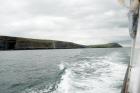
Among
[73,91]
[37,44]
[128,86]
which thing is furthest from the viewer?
[37,44]

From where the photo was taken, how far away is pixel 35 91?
15406mm

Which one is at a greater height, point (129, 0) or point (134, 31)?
point (129, 0)

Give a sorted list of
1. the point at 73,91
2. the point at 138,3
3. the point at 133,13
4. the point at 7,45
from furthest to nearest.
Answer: the point at 7,45 < the point at 73,91 < the point at 133,13 < the point at 138,3

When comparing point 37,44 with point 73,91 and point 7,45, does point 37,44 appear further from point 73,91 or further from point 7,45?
point 73,91

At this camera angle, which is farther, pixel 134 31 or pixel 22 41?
pixel 22 41

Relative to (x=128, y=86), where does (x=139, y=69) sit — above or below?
above

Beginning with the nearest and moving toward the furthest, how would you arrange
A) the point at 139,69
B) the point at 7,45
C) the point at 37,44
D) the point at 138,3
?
the point at 138,3, the point at 139,69, the point at 7,45, the point at 37,44

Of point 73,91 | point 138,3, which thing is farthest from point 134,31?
point 73,91

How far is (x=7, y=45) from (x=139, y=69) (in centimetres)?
15487

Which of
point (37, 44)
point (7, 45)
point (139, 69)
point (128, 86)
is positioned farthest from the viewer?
point (37, 44)

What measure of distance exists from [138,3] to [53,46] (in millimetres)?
186771

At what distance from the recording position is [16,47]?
534 feet

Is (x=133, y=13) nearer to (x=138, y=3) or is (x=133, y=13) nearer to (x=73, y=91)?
(x=138, y=3)

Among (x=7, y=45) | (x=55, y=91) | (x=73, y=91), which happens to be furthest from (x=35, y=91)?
(x=7, y=45)
